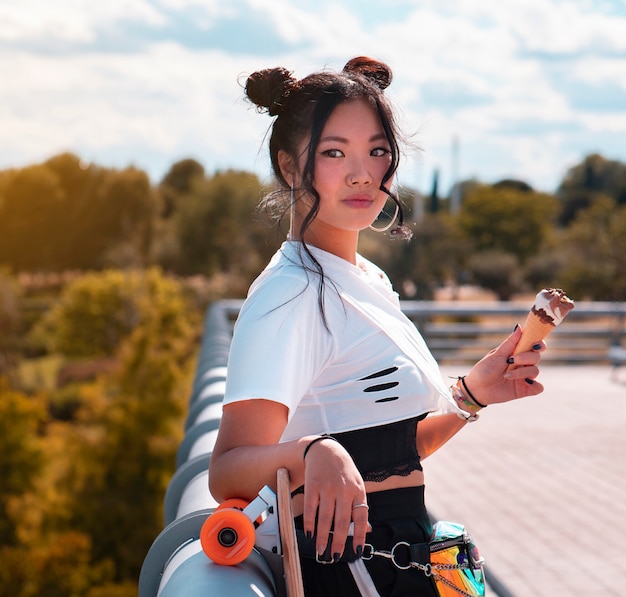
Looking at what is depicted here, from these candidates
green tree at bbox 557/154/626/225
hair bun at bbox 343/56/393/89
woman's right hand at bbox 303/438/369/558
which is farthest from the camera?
green tree at bbox 557/154/626/225

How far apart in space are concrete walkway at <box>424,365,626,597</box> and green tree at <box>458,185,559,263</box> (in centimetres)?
4490

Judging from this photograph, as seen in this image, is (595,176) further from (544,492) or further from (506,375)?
(506,375)

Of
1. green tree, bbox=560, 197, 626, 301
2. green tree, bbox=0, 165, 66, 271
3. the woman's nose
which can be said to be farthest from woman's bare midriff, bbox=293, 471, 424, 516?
green tree, bbox=0, 165, 66, 271

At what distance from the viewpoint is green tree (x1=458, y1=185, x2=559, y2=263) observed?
5472 centimetres

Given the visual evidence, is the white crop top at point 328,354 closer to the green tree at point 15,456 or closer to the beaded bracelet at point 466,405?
the beaded bracelet at point 466,405

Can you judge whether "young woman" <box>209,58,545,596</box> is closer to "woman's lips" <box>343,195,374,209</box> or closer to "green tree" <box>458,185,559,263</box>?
"woman's lips" <box>343,195,374,209</box>

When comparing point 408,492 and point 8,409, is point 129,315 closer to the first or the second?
point 8,409

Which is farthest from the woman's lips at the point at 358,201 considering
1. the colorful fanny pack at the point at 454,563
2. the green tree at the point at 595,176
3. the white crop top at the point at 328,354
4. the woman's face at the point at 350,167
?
the green tree at the point at 595,176

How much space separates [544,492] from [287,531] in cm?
541

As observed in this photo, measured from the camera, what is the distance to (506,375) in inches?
76.9

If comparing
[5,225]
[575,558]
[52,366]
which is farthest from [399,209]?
[5,225]

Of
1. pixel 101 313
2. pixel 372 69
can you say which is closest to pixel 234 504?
pixel 372 69

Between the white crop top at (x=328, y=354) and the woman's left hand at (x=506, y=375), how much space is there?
19 cm

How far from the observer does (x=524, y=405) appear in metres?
10.2
